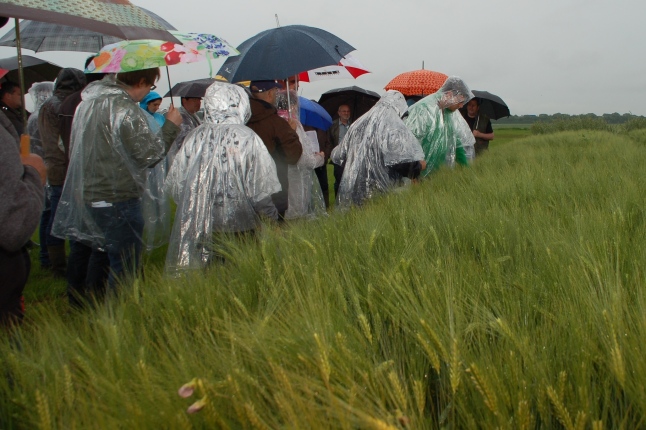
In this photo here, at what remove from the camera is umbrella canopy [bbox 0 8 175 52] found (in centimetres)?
569

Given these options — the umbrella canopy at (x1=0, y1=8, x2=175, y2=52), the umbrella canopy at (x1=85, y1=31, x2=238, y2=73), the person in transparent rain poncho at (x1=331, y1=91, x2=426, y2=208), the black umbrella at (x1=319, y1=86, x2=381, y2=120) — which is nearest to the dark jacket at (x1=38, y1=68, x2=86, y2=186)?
the umbrella canopy at (x1=0, y1=8, x2=175, y2=52)

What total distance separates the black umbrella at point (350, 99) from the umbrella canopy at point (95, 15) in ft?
18.9

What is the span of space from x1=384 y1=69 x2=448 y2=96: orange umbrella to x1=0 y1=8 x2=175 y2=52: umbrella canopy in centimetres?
558

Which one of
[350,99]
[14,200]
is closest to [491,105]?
[350,99]

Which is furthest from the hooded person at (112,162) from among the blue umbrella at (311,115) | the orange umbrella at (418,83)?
the orange umbrella at (418,83)

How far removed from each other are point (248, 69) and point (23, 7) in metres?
2.85

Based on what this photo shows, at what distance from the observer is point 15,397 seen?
1.36m

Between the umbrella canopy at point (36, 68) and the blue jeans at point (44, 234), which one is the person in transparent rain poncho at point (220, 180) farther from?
the umbrella canopy at point (36, 68)

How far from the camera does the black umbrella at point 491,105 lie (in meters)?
10.5

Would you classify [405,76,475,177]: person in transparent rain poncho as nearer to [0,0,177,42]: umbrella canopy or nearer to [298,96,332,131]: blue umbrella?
[298,96,332,131]: blue umbrella

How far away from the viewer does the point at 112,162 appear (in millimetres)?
3734

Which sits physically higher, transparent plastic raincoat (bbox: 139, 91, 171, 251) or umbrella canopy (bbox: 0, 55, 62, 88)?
umbrella canopy (bbox: 0, 55, 62, 88)

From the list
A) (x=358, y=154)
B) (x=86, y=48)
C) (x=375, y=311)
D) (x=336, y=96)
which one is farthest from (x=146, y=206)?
(x=336, y=96)

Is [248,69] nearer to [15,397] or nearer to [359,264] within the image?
[359,264]
